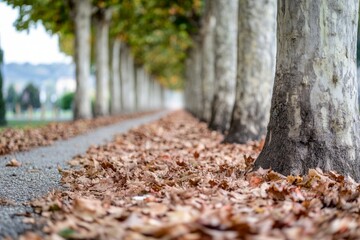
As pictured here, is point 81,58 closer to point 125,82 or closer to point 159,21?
point 159,21

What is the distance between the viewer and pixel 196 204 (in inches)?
136

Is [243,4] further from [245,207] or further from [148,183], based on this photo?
[245,207]

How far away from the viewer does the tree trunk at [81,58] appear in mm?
18806

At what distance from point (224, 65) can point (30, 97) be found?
16.0 metres

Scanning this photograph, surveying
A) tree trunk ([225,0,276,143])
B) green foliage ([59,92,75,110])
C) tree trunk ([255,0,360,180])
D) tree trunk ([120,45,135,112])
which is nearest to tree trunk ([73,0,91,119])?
tree trunk ([225,0,276,143])

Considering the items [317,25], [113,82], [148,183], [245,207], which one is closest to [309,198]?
[245,207]

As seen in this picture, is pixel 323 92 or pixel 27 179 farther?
pixel 27 179

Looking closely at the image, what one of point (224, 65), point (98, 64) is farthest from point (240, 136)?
point (98, 64)

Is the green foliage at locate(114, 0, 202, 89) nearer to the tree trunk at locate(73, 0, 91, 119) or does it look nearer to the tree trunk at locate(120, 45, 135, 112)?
the tree trunk at locate(120, 45, 135, 112)

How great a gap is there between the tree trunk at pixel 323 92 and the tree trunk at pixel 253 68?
4.58 m

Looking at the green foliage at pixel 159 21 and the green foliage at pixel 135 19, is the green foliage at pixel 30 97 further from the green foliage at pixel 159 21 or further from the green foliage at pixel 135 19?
the green foliage at pixel 159 21

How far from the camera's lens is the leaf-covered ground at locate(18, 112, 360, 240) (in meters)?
2.81

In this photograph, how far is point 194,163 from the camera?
620 centimetres

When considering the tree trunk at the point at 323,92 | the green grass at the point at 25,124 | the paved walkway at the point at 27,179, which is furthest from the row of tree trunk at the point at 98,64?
the tree trunk at the point at 323,92
